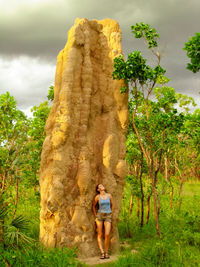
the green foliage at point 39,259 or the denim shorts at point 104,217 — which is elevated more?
the denim shorts at point 104,217

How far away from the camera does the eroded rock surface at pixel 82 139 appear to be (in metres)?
7.40

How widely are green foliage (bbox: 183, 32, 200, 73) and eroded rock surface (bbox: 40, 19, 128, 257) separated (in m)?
2.25

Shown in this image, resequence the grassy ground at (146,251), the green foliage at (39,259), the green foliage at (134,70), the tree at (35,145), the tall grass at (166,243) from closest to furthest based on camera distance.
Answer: the green foliage at (39,259) → the grassy ground at (146,251) → the tall grass at (166,243) → the green foliage at (134,70) → the tree at (35,145)

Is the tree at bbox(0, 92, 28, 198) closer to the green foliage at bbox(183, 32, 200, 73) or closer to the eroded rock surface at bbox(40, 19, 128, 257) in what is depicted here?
the eroded rock surface at bbox(40, 19, 128, 257)

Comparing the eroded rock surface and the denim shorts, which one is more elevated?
the eroded rock surface

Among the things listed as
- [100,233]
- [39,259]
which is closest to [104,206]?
[100,233]

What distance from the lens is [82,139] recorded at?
26.5ft

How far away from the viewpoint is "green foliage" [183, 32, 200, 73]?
23.9ft

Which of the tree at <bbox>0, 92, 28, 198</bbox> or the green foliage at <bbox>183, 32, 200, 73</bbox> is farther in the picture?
the tree at <bbox>0, 92, 28, 198</bbox>

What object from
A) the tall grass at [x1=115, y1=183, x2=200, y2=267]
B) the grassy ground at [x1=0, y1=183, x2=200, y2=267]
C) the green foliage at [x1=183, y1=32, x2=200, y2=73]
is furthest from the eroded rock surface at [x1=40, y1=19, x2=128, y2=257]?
the green foliage at [x1=183, y1=32, x2=200, y2=73]

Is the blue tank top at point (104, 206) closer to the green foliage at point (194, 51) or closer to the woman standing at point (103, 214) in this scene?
the woman standing at point (103, 214)

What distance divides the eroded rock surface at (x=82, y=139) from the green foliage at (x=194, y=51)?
2.25 metres

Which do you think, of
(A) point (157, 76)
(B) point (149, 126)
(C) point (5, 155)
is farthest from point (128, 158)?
(C) point (5, 155)

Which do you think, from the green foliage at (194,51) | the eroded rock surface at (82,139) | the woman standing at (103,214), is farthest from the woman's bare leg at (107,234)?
the green foliage at (194,51)
